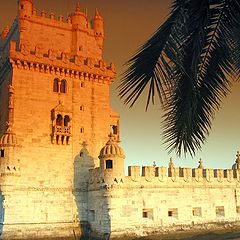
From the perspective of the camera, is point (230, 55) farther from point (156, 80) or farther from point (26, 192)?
point (26, 192)

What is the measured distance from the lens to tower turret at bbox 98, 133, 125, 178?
23.9 m

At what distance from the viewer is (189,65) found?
6.13 m

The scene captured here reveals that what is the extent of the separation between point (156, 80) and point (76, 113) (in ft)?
73.4

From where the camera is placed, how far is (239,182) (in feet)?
98.0

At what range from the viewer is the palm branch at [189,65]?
5.39 meters

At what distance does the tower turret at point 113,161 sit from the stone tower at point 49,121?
10.8ft

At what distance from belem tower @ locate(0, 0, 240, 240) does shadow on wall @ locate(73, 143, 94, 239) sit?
8 centimetres

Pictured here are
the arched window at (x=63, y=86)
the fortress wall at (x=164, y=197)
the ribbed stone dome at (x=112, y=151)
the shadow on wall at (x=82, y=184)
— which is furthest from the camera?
the arched window at (x=63, y=86)

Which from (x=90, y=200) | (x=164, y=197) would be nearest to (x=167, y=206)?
(x=164, y=197)

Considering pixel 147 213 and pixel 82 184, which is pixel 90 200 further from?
pixel 147 213

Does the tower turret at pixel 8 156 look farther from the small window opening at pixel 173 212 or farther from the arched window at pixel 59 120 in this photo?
the small window opening at pixel 173 212

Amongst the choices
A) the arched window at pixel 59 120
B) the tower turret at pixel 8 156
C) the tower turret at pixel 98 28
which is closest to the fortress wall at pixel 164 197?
the arched window at pixel 59 120

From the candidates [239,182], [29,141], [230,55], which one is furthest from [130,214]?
[230,55]

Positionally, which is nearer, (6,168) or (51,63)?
(6,168)
